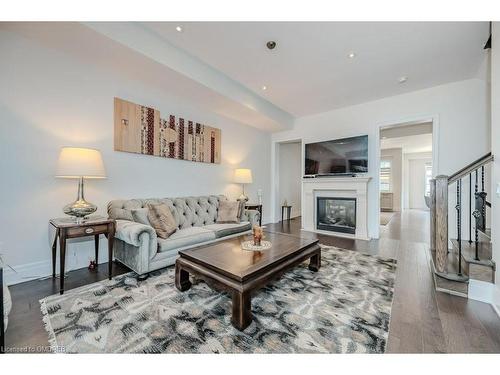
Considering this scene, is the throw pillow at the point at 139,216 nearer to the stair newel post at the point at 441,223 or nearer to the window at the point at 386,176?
the stair newel post at the point at 441,223

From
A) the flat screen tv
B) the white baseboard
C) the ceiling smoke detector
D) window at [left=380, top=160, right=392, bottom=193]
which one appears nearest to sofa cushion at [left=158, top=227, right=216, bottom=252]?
the ceiling smoke detector

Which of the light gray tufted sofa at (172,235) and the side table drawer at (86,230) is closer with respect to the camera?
the side table drawer at (86,230)

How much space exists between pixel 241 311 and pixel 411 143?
9270mm

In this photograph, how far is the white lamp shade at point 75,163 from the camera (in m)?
2.13

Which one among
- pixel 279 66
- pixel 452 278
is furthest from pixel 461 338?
pixel 279 66

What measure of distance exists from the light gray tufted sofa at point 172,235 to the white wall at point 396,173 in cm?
801

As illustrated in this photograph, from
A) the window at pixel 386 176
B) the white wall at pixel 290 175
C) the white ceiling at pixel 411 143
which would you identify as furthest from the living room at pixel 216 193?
the window at pixel 386 176

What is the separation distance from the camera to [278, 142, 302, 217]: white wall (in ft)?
20.5

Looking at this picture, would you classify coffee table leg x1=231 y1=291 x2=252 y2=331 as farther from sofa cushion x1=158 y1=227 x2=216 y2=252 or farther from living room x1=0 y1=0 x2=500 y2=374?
sofa cushion x1=158 y1=227 x2=216 y2=252

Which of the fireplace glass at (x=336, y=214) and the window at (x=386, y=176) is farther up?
the window at (x=386, y=176)

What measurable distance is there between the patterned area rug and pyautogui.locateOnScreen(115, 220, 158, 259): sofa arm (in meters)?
0.34

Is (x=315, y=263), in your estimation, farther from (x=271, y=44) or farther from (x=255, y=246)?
(x=271, y=44)
